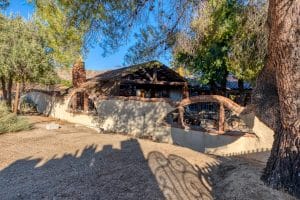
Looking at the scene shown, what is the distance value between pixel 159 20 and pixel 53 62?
10327 millimetres

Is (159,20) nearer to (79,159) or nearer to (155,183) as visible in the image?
(79,159)

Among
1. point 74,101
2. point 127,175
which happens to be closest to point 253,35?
point 127,175

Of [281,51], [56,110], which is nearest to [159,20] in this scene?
[281,51]

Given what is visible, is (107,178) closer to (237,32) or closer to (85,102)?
(237,32)

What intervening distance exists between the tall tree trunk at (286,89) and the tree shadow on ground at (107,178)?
1.22 metres

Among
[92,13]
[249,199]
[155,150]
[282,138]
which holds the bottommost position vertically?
[249,199]

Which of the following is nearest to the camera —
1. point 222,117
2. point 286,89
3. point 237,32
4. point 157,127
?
point 286,89

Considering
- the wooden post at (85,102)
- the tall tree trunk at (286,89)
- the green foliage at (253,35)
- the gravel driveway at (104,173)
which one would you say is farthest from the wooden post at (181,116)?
the wooden post at (85,102)

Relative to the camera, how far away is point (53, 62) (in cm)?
1670

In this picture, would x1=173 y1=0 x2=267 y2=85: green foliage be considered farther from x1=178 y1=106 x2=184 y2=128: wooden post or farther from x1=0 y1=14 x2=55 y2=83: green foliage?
x1=0 y1=14 x2=55 y2=83: green foliage

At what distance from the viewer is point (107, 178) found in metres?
5.26

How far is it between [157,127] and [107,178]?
7296 mm

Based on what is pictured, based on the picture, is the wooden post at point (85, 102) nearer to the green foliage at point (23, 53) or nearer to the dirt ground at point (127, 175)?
the green foliage at point (23, 53)

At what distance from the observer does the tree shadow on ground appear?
478cm
